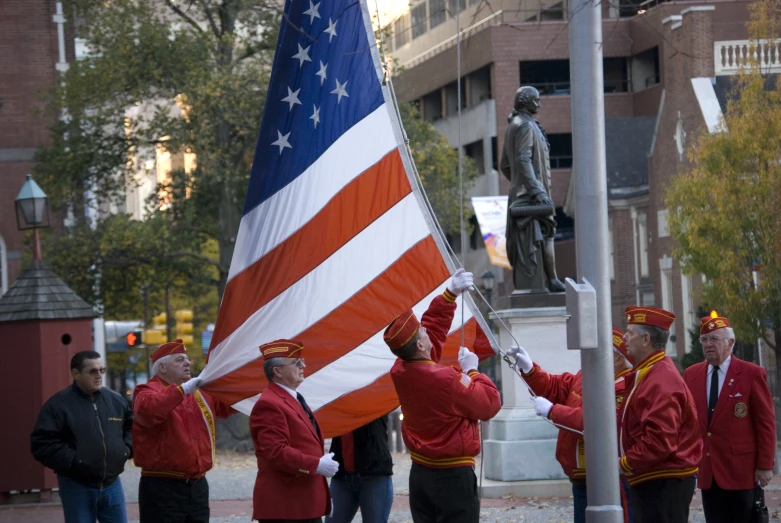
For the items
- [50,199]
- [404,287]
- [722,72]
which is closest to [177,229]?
[50,199]

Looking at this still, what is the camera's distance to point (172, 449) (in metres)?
8.30

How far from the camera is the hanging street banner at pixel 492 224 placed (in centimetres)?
3862

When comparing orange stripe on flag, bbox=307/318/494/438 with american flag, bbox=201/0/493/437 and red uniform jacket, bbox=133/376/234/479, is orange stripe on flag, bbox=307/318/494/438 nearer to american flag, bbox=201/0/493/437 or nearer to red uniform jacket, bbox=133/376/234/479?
american flag, bbox=201/0/493/437

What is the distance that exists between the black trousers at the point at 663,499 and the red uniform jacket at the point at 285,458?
1897 mm

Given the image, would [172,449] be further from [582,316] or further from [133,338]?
[133,338]

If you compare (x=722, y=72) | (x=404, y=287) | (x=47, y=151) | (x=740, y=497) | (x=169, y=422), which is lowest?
(x=740, y=497)

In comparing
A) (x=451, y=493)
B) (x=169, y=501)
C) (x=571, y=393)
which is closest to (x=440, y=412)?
(x=451, y=493)

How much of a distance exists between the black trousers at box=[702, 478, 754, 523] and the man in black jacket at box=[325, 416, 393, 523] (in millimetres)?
2260

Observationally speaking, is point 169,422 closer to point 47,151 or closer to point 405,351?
point 405,351

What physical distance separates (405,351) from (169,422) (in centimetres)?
190

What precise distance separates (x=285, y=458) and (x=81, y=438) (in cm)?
210

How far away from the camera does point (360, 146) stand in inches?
334

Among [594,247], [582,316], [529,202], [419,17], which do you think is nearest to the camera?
[582,316]

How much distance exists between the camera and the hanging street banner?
127ft
